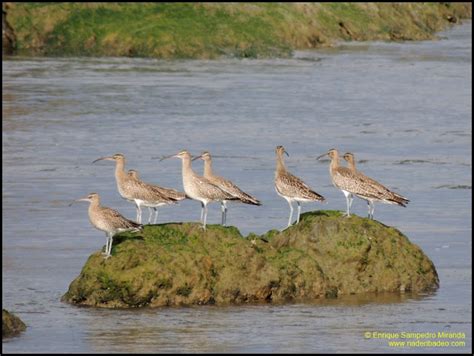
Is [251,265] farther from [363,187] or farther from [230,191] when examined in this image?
[363,187]

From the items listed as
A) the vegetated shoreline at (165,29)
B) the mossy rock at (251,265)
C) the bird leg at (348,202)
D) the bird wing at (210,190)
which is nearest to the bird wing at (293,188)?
the mossy rock at (251,265)

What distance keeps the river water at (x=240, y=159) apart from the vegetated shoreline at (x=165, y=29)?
4.63 ft

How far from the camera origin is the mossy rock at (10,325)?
18.1 m

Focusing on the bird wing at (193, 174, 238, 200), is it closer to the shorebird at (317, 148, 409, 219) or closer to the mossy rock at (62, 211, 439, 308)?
the mossy rock at (62, 211, 439, 308)

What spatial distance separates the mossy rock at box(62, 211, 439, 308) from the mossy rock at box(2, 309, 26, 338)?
169 cm

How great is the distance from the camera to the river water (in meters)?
19.0

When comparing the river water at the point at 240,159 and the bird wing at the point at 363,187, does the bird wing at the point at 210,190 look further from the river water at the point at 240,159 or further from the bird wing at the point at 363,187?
the river water at the point at 240,159

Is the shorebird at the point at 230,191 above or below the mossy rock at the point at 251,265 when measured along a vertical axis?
above

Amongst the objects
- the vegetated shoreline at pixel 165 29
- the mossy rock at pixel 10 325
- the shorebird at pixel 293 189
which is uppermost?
the vegetated shoreline at pixel 165 29

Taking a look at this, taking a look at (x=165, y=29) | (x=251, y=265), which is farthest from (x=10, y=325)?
(x=165, y=29)

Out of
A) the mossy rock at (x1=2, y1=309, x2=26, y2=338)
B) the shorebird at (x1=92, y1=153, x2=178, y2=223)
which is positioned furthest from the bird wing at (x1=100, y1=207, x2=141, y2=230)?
the mossy rock at (x1=2, y1=309, x2=26, y2=338)

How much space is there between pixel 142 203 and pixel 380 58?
137 feet

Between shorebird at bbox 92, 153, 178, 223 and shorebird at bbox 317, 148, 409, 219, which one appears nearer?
shorebird at bbox 92, 153, 178, 223

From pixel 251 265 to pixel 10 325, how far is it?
12.8 feet
